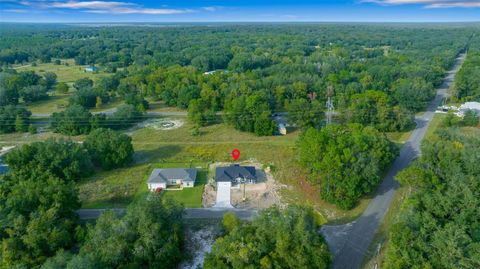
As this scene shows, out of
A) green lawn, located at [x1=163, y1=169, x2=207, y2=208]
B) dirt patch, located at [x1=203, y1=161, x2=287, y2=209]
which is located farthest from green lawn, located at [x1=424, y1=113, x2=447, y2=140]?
green lawn, located at [x1=163, y1=169, x2=207, y2=208]

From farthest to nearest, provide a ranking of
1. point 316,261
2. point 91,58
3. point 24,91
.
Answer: point 91,58
point 24,91
point 316,261

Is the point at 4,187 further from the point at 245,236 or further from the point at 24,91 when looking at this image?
the point at 24,91

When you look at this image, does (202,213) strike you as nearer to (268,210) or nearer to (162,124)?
(268,210)

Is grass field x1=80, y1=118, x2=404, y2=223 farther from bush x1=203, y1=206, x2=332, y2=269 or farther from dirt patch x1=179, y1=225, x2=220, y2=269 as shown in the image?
bush x1=203, y1=206, x2=332, y2=269

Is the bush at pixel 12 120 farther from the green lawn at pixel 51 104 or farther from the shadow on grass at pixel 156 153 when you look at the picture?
the shadow on grass at pixel 156 153

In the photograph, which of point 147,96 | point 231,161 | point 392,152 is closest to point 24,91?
point 147,96
